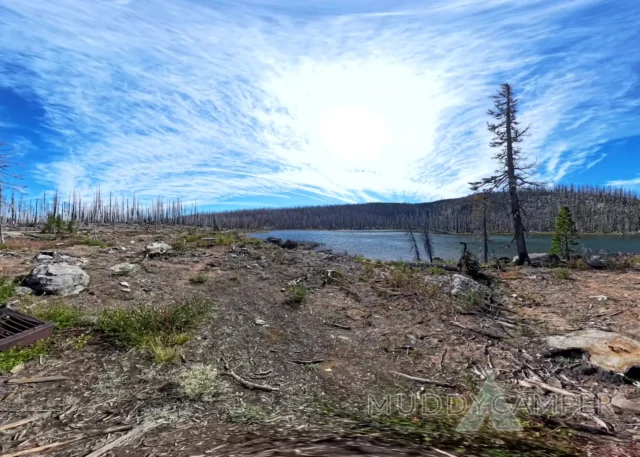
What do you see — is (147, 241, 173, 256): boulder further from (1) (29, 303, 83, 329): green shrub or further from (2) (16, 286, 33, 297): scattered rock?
(1) (29, 303, 83, 329): green shrub

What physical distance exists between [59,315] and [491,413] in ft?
23.2

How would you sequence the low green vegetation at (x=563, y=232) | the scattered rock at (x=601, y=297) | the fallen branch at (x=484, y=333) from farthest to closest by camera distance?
the low green vegetation at (x=563, y=232) < the scattered rock at (x=601, y=297) < the fallen branch at (x=484, y=333)

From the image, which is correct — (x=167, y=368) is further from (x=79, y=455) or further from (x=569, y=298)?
(x=569, y=298)

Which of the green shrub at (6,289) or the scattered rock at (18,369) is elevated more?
the green shrub at (6,289)

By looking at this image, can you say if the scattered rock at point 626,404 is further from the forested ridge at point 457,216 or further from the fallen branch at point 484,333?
the forested ridge at point 457,216

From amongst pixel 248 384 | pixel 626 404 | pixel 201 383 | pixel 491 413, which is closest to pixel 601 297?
pixel 626 404

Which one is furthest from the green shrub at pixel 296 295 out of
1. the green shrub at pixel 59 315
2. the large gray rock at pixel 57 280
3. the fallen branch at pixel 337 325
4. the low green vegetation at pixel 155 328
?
the large gray rock at pixel 57 280

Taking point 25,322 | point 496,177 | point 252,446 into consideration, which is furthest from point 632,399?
point 496,177

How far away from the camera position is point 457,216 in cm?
13425

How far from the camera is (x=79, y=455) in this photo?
2701 millimetres

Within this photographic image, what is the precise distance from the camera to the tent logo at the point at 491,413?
3227 mm

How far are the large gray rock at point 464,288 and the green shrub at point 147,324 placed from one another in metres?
6.82

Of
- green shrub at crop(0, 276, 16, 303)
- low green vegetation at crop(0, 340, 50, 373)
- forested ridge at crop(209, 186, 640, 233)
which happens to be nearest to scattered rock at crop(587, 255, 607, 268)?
low green vegetation at crop(0, 340, 50, 373)

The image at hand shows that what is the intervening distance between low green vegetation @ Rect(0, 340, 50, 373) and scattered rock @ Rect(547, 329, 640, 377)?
844 cm
